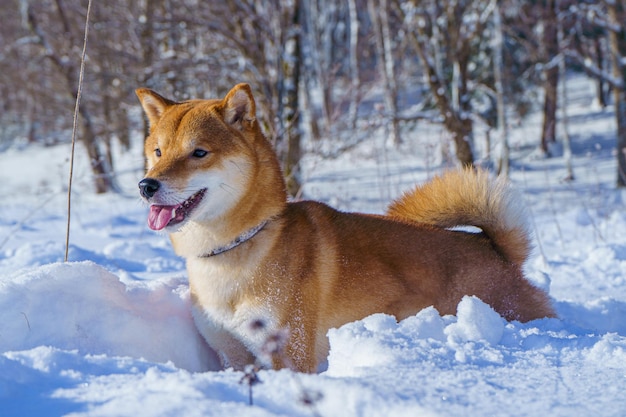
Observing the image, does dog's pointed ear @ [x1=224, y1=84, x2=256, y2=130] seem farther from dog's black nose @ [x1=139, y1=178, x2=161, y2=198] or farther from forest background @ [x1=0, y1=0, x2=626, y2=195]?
forest background @ [x1=0, y1=0, x2=626, y2=195]

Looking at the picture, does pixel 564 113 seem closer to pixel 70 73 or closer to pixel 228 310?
pixel 70 73

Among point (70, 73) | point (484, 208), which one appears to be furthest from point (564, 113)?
point (484, 208)

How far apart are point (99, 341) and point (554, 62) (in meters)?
14.7

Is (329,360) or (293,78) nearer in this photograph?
(329,360)

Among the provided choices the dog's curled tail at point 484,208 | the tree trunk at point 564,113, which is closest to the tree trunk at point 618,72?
the tree trunk at point 564,113

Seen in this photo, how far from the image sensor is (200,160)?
109 inches

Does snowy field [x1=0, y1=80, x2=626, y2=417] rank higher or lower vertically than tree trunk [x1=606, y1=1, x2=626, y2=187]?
lower

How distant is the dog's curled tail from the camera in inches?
132

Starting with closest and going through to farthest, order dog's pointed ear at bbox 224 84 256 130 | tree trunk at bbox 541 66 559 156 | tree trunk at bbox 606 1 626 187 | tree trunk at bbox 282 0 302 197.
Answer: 1. dog's pointed ear at bbox 224 84 256 130
2. tree trunk at bbox 282 0 302 197
3. tree trunk at bbox 606 1 626 187
4. tree trunk at bbox 541 66 559 156

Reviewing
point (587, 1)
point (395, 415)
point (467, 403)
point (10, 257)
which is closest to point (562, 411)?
Result: point (467, 403)

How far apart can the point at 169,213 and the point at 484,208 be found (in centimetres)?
172

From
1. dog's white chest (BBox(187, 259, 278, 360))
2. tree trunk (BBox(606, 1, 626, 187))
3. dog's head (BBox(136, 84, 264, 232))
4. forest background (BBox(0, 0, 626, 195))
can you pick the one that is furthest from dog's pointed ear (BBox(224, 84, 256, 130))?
tree trunk (BBox(606, 1, 626, 187))

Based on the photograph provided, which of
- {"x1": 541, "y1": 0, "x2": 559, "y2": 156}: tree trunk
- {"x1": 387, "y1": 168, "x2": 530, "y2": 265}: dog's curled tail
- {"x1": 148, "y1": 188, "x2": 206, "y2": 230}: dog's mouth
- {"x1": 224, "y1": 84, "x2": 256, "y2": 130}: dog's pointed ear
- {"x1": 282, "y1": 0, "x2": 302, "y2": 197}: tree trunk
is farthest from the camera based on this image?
{"x1": 541, "y1": 0, "x2": 559, "y2": 156}: tree trunk

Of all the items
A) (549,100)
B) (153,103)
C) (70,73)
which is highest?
(70,73)
